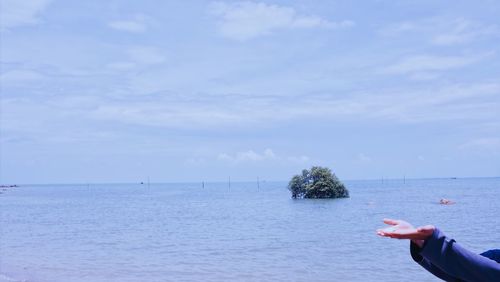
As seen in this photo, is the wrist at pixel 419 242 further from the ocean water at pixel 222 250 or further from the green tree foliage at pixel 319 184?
the green tree foliage at pixel 319 184

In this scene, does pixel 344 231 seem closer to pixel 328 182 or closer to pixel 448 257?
pixel 448 257

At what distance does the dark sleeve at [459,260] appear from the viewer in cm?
204

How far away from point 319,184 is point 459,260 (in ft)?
269

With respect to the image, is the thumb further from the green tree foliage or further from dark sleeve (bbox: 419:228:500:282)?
the green tree foliage

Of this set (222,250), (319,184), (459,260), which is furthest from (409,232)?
(319,184)

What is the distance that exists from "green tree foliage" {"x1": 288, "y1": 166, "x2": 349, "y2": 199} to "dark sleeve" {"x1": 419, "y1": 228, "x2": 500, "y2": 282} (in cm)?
8183

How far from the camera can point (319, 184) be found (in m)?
83.2

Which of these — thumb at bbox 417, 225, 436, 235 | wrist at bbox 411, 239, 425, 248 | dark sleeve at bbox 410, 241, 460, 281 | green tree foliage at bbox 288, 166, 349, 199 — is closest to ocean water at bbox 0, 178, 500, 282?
dark sleeve at bbox 410, 241, 460, 281

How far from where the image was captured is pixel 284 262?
23672mm

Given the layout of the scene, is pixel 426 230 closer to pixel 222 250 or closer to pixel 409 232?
pixel 409 232

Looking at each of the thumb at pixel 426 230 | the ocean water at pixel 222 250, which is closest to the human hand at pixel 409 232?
the thumb at pixel 426 230

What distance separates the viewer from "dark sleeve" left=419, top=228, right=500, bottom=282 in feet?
6.68

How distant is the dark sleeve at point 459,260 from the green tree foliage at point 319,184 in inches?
3222

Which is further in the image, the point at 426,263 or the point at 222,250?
the point at 222,250
